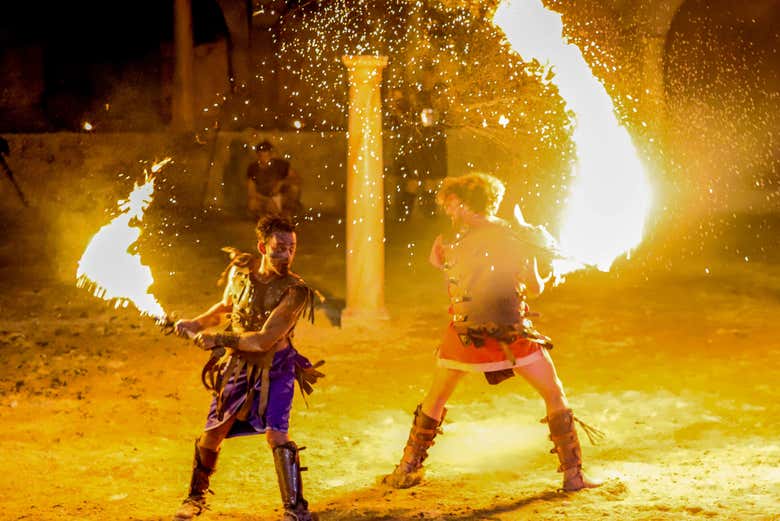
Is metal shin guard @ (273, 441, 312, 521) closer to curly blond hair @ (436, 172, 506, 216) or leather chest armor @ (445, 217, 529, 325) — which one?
leather chest armor @ (445, 217, 529, 325)

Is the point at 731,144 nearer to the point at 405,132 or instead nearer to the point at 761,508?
the point at 405,132

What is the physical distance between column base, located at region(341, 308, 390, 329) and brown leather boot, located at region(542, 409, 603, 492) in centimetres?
490

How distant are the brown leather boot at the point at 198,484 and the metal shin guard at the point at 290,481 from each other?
1.25ft

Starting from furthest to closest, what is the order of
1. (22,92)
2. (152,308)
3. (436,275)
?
(22,92)
(436,275)
(152,308)

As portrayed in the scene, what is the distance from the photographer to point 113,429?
7078mm

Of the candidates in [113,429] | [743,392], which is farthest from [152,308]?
[743,392]

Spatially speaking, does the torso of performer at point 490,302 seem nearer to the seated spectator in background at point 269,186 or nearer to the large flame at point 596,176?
the large flame at point 596,176

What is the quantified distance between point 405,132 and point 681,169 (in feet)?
15.2

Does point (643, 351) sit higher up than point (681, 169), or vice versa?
point (681, 169)

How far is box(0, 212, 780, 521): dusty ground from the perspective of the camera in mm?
5574

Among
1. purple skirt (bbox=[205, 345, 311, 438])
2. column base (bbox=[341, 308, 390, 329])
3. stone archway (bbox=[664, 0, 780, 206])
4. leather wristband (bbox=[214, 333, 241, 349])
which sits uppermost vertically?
stone archway (bbox=[664, 0, 780, 206])

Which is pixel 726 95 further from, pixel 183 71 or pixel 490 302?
pixel 490 302

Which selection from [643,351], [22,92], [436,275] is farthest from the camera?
[22,92]

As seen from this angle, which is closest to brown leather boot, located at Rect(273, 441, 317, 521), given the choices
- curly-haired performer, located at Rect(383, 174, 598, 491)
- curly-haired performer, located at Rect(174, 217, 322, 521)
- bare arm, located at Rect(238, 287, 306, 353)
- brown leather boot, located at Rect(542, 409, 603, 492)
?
curly-haired performer, located at Rect(174, 217, 322, 521)
